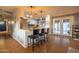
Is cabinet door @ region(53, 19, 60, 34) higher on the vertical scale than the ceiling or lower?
lower

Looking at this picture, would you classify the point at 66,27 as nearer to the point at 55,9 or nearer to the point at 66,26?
the point at 66,26

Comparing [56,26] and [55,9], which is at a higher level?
[55,9]

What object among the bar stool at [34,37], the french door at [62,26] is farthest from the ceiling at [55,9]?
the bar stool at [34,37]

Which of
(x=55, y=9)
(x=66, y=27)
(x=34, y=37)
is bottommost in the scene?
(x=34, y=37)

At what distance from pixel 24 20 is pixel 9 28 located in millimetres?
372

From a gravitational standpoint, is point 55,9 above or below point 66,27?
above

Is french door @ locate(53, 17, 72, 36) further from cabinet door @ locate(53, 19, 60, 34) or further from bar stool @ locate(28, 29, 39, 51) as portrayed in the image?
bar stool @ locate(28, 29, 39, 51)

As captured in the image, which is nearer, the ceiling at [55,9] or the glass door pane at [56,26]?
the ceiling at [55,9]

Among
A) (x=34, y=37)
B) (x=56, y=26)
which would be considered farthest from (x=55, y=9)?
(x=34, y=37)

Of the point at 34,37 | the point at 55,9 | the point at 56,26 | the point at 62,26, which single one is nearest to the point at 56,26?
the point at 56,26

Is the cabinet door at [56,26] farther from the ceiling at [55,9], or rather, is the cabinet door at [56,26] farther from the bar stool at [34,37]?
the bar stool at [34,37]

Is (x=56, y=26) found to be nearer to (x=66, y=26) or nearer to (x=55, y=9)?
(x=66, y=26)

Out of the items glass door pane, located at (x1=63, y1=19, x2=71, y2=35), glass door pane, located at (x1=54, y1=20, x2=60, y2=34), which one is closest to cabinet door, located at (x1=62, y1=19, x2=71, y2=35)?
glass door pane, located at (x1=63, y1=19, x2=71, y2=35)
